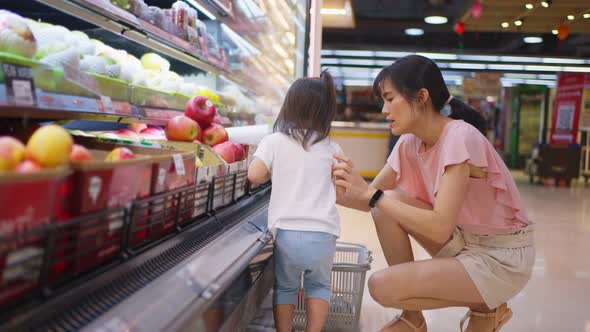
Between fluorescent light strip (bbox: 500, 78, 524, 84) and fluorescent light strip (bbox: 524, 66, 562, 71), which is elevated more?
fluorescent light strip (bbox: 524, 66, 562, 71)

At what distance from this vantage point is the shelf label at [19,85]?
106 cm

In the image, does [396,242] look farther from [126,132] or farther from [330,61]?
[330,61]

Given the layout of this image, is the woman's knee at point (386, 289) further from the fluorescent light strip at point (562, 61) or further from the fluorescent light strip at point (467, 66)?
the fluorescent light strip at point (467, 66)

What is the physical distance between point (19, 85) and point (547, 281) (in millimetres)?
3433

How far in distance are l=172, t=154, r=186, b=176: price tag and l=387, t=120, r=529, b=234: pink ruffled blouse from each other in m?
0.92

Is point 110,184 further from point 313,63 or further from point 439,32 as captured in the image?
point 439,32

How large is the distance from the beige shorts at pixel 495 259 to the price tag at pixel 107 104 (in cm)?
130

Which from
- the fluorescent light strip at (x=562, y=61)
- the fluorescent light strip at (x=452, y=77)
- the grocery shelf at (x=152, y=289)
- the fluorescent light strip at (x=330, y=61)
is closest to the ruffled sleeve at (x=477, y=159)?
the grocery shelf at (x=152, y=289)

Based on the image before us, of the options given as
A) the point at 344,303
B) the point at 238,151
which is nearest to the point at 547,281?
the point at 344,303

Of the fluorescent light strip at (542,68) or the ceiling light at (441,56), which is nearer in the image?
the ceiling light at (441,56)

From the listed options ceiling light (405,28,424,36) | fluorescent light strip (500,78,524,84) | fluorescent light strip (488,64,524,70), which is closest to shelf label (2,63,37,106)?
ceiling light (405,28,424,36)

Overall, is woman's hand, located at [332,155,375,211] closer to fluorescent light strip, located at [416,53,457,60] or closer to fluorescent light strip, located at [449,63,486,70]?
fluorescent light strip, located at [416,53,457,60]

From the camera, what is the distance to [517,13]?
29.3 ft

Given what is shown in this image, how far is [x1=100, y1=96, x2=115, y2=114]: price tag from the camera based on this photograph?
1.56 m
